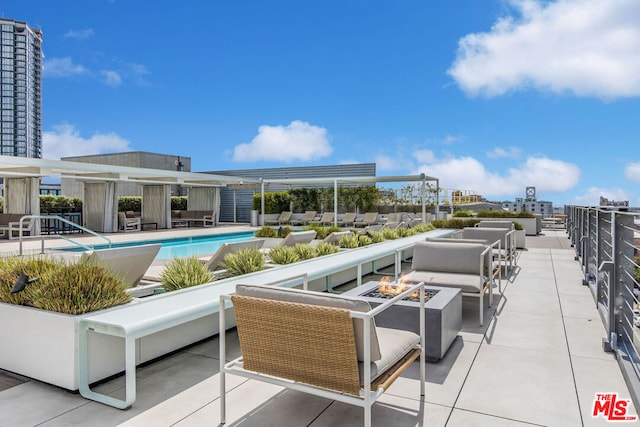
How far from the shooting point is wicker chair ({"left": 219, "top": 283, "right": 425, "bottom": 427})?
2.04 m

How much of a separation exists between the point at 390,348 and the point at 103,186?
54.1 ft

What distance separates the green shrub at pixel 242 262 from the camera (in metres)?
4.74

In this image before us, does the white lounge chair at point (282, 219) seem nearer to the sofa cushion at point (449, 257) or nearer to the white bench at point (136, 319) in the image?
the sofa cushion at point (449, 257)

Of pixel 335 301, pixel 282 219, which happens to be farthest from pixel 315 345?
pixel 282 219

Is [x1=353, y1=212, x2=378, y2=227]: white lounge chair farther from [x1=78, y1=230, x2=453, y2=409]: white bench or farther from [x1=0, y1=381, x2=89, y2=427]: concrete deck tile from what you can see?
[x1=0, y1=381, x2=89, y2=427]: concrete deck tile

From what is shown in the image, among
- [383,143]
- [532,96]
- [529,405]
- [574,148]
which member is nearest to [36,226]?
[529,405]

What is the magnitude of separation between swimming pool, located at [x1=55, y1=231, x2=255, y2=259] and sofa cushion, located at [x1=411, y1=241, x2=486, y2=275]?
5.93 m

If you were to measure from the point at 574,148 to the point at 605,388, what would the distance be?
81.7 feet

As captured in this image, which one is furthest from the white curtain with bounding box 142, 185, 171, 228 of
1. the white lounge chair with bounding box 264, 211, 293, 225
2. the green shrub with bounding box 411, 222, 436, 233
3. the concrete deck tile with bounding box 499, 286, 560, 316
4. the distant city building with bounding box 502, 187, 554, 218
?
the concrete deck tile with bounding box 499, 286, 560, 316

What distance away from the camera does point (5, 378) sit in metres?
3.08

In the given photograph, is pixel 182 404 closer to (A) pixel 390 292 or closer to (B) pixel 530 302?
(A) pixel 390 292

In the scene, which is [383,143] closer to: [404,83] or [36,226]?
[404,83]

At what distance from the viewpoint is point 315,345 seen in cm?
213

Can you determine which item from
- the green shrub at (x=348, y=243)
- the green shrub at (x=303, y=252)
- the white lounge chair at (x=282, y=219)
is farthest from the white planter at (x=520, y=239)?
the white lounge chair at (x=282, y=219)
